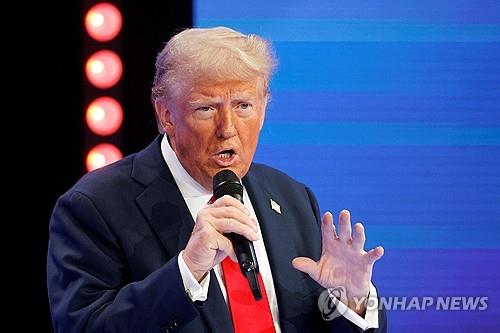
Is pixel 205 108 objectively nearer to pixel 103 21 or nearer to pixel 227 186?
pixel 227 186

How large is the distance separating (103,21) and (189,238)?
1467 millimetres

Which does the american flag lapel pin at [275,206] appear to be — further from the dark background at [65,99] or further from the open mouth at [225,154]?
the dark background at [65,99]

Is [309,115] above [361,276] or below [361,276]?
above

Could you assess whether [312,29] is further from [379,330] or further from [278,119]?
[379,330]

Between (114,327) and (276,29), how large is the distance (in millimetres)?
1703

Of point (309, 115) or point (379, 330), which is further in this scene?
point (309, 115)

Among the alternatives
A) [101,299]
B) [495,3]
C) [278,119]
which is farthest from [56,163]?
[495,3]

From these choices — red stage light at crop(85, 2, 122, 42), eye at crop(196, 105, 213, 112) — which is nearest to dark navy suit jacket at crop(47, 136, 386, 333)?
eye at crop(196, 105, 213, 112)

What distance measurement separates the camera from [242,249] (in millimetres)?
2230

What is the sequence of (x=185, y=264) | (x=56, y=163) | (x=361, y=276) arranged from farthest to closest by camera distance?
(x=56, y=163) → (x=361, y=276) → (x=185, y=264)

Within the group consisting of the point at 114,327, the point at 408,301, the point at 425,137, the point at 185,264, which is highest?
the point at 425,137

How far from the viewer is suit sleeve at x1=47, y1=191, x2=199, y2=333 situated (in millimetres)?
2322

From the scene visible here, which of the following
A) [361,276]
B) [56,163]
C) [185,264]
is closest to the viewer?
[185,264]

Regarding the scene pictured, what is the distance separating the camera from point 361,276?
254cm
